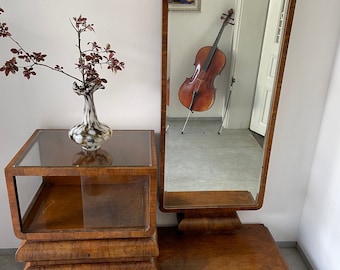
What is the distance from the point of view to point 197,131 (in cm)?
148

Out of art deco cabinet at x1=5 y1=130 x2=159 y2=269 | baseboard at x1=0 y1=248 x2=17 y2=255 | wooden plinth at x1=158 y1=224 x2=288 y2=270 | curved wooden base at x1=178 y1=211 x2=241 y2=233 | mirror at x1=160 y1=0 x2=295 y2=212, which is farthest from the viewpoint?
baseboard at x1=0 y1=248 x2=17 y2=255

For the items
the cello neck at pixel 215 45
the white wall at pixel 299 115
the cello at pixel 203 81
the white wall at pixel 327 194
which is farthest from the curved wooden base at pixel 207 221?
the cello neck at pixel 215 45

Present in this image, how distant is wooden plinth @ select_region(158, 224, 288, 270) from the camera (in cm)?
150

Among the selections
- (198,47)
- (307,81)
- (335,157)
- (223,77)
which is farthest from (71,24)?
(335,157)

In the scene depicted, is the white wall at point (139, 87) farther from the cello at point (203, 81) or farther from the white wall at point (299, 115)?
the cello at point (203, 81)

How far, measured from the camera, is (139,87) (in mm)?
1472

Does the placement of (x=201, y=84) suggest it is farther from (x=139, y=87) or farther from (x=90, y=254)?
(x=90, y=254)

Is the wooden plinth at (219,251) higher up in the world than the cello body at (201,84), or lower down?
lower down

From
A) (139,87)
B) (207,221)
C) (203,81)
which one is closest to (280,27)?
(203,81)

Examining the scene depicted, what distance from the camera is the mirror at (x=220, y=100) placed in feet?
4.41

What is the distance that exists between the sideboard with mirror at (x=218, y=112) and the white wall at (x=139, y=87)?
→ 0.36ft

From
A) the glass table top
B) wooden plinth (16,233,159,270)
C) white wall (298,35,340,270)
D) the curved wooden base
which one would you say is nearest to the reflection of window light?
white wall (298,35,340,270)

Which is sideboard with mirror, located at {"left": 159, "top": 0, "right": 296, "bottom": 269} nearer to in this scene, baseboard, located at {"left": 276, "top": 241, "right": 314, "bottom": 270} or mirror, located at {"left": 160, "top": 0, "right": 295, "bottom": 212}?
mirror, located at {"left": 160, "top": 0, "right": 295, "bottom": 212}

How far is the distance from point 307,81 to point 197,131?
0.55 m
